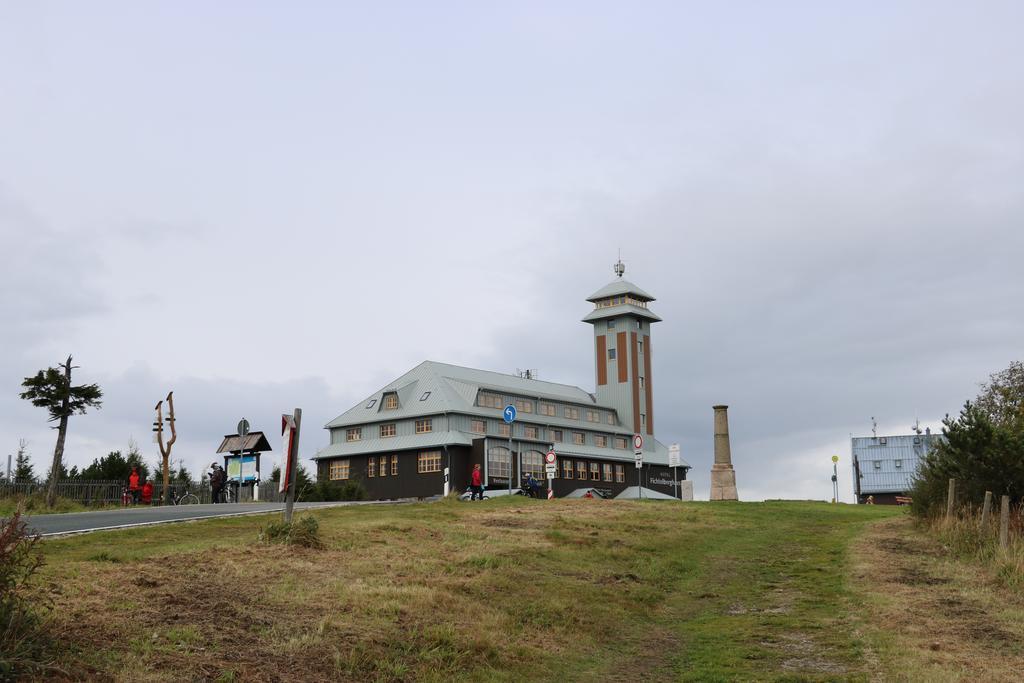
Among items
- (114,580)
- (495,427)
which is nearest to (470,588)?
(114,580)

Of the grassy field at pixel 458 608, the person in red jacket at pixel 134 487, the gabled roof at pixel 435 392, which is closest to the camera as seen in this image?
the grassy field at pixel 458 608

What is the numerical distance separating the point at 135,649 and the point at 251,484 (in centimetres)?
3689

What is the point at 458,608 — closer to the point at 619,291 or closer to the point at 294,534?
the point at 294,534

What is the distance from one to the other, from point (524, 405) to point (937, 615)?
5351 centimetres

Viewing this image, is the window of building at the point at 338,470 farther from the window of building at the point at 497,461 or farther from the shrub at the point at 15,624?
the shrub at the point at 15,624

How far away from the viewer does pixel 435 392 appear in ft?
210

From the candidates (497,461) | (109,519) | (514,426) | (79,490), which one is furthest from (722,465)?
(109,519)

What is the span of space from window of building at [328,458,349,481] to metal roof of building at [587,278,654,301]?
2632 cm

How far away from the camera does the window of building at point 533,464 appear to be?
6338cm

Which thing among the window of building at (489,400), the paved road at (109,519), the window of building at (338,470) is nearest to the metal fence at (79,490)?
the paved road at (109,519)

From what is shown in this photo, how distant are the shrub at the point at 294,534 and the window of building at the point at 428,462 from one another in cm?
4363

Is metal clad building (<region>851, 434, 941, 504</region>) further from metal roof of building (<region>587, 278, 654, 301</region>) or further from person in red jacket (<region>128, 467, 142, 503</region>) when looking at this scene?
person in red jacket (<region>128, 467, 142, 503</region>)

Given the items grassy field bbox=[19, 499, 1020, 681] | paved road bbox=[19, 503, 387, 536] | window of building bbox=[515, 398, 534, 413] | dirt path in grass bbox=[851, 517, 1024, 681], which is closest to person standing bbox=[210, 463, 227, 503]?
paved road bbox=[19, 503, 387, 536]

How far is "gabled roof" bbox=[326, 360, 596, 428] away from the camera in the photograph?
62.8 metres
